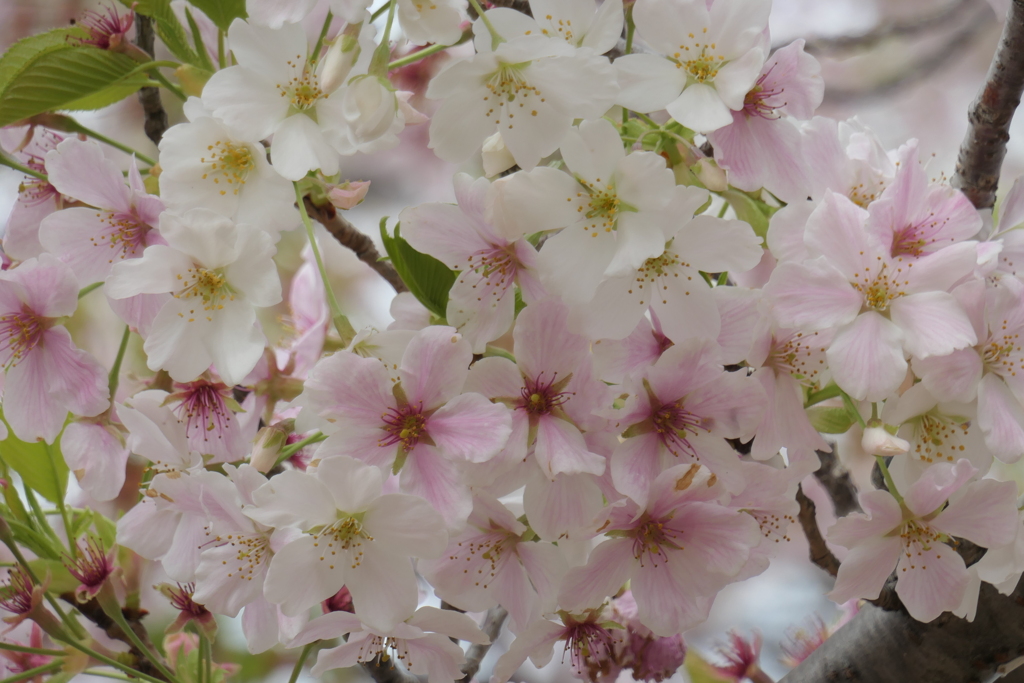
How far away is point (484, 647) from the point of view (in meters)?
0.84

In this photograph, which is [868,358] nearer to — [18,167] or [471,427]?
[471,427]

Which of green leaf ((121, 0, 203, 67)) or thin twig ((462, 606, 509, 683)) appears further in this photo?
thin twig ((462, 606, 509, 683))

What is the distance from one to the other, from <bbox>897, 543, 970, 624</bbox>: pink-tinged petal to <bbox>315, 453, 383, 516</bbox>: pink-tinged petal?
1.14 feet

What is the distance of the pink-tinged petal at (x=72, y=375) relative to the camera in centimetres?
63

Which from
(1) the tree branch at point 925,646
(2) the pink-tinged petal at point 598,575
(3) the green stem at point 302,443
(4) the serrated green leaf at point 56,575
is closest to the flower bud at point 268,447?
(3) the green stem at point 302,443

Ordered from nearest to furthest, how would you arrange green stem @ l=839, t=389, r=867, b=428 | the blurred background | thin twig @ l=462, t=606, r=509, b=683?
green stem @ l=839, t=389, r=867, b=428 → thin twig @ l=462, t=606, r=509, b=683 → the blurred background

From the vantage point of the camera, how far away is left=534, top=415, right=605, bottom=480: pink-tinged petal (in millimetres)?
486

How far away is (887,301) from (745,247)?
0.33 ft

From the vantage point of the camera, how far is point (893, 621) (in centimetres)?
74

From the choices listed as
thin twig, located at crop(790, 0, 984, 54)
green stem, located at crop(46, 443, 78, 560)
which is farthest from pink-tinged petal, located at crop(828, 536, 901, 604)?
thin twig, located at crop(790, 0, 984, 54)

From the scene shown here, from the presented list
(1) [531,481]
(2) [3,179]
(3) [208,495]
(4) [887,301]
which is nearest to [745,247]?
(4) [887,301]

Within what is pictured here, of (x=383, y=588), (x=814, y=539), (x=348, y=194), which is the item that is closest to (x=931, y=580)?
(x=814, y=539)

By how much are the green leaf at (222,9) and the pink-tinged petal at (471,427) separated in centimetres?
37

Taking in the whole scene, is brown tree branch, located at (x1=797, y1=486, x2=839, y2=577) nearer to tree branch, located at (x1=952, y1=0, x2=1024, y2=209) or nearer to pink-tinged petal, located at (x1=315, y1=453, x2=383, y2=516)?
tree branch, located at (x1=952, y1=0, x2=1024, y2=209)
